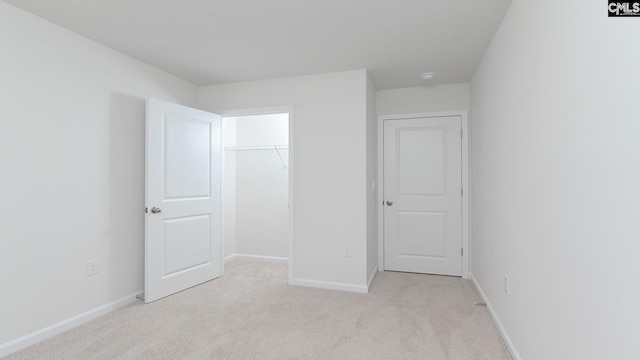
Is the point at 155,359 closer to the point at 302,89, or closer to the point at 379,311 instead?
the point at 379,311

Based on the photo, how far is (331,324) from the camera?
260cm

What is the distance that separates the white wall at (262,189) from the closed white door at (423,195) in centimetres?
147

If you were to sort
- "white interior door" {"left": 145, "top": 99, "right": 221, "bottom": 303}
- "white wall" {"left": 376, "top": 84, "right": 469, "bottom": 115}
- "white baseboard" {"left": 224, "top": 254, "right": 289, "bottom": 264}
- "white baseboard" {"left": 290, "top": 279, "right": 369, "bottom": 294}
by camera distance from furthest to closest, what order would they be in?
"white baseboard" {"left": 224, "top": 254, "right": 289, "bottom": 264}, "white wall" {"left": 376, "top": 84, "right": 469, "bottom": 115}, "white baseboard" {"left": 290, "top": 279, "right": 369, "bottom": 294}, "white interior door" {"left": 145, "top": 99, "right": 221, "bottom": 303}

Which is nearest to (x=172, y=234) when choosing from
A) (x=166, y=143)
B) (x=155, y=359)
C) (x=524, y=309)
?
(x=166, y=143)

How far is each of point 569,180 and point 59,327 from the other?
342 cm

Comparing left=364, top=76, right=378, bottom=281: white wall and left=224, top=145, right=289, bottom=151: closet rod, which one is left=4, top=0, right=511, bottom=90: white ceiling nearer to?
left=364, top=76, right=378, bottom=281: white wall

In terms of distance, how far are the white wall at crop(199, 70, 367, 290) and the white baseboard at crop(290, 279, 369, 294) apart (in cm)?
1

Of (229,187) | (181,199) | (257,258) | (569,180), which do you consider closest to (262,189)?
(229,187)

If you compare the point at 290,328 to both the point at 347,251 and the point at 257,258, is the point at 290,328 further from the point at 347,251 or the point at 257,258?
the point at 257,258

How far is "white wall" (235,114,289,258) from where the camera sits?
4680 millimetres

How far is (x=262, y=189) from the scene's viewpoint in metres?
4.77

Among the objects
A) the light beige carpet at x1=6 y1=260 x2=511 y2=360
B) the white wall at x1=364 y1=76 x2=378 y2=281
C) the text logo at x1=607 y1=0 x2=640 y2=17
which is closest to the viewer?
the text logo at x1=607 y1=0 x2=640 y2=17

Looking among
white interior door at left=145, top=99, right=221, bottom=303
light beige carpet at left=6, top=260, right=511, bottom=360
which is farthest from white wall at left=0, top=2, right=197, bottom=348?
light beige carpet at left=6, top=260, right=511, bottom=360

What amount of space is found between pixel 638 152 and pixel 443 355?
5.59 ft
